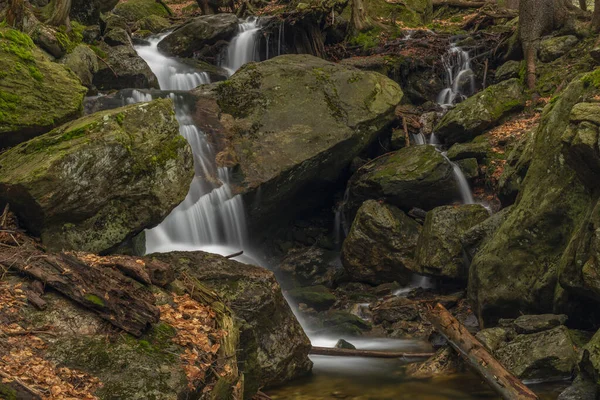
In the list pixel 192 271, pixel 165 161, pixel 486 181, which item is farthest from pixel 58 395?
pixel 486 181

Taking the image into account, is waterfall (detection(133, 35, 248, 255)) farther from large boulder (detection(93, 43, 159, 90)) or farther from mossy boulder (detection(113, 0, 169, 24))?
mossy boulder (detection(113, 0, 169, 24))

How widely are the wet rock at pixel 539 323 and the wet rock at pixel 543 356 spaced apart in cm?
26

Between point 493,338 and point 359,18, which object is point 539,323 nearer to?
point 493,338

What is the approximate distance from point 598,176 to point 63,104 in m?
7.86

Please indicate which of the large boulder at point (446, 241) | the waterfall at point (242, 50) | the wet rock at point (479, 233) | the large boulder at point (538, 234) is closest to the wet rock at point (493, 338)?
the large boulder at point (538, 234)

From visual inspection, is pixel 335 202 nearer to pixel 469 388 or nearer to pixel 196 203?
pixel 196 203

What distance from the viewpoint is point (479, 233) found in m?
11.7

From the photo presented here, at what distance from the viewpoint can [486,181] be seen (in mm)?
15047

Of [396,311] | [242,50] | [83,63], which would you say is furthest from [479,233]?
[242,50]

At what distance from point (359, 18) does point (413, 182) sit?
1089 cm

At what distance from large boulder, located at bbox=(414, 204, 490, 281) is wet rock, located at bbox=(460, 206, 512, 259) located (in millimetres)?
519

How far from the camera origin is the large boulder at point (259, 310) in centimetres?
791

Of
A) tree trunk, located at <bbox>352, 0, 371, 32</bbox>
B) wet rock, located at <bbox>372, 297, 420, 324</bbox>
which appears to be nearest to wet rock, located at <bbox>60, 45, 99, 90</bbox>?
wet rock, located at <bbox>372, 297, 420, 324</bbox>

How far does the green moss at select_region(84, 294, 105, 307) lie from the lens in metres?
5.75
